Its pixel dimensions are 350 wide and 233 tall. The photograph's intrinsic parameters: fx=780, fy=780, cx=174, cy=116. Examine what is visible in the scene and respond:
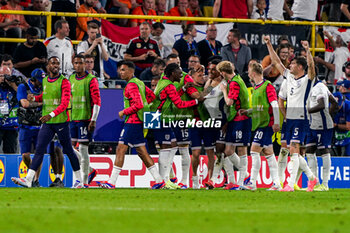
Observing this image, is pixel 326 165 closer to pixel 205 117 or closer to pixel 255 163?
pixel 255 163

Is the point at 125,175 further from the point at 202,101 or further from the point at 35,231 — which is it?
the point at 35,231

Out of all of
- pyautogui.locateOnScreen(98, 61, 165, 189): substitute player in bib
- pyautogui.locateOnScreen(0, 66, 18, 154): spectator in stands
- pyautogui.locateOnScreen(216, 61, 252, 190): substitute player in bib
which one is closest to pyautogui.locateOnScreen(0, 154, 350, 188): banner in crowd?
pyautogui.locateOnScreen(0, 66, 18, 154): spectator in stands

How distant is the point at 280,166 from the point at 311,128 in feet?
3.52

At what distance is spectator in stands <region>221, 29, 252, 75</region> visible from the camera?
19219 mm

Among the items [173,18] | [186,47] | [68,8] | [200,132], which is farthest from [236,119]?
[68,8]

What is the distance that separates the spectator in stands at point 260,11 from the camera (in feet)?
71.4

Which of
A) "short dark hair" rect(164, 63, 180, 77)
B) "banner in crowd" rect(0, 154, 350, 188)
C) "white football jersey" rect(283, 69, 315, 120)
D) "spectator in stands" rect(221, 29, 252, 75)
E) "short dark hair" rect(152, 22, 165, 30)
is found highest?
"short dark hair" rect(152, 22, 165, 30)

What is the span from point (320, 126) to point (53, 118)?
17.7 ft

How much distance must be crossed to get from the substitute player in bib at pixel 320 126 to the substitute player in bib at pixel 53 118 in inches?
187

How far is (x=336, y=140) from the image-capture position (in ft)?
64.1

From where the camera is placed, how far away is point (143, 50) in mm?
18859

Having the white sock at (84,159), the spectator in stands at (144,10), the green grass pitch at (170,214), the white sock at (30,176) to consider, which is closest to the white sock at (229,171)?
the white sock at (84,159)

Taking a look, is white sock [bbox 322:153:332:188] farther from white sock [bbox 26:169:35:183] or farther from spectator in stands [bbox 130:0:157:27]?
spectator in stands [bbox 130:0:157:27]

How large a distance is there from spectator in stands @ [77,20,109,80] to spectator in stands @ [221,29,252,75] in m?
2.97
